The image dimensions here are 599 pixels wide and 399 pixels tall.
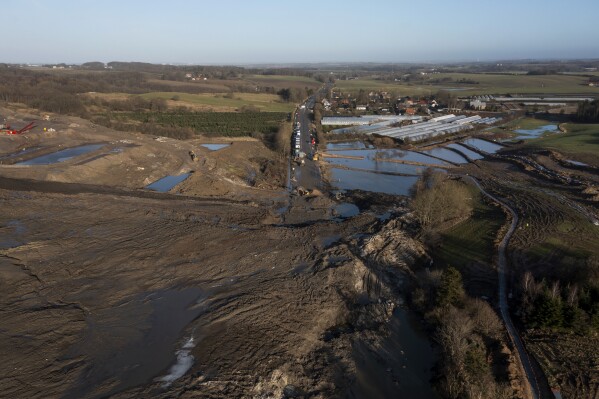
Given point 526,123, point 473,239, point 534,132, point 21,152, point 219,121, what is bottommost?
point 473,239

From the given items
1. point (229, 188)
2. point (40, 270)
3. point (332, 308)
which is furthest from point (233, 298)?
point (229, 188)

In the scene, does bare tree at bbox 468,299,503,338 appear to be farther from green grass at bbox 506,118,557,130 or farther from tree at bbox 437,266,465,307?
green grass at bbox 506,118,557,130

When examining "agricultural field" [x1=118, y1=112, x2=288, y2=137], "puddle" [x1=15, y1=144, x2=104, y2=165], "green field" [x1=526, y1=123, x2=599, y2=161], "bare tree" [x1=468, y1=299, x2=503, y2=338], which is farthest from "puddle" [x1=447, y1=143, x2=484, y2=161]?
"puddle" [x1=15, y1=144, x2=104, y2=165]

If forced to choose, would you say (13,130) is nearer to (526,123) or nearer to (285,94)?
(285,94)

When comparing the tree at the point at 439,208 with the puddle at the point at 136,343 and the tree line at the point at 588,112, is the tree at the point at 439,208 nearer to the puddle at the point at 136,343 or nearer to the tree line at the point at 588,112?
the puddle at the point at 136,343

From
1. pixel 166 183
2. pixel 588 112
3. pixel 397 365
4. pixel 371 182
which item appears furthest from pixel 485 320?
pixel 588 112

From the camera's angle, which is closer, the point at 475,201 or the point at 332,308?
the point at 332,308

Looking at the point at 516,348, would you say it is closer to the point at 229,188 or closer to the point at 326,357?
the point at 326,357
